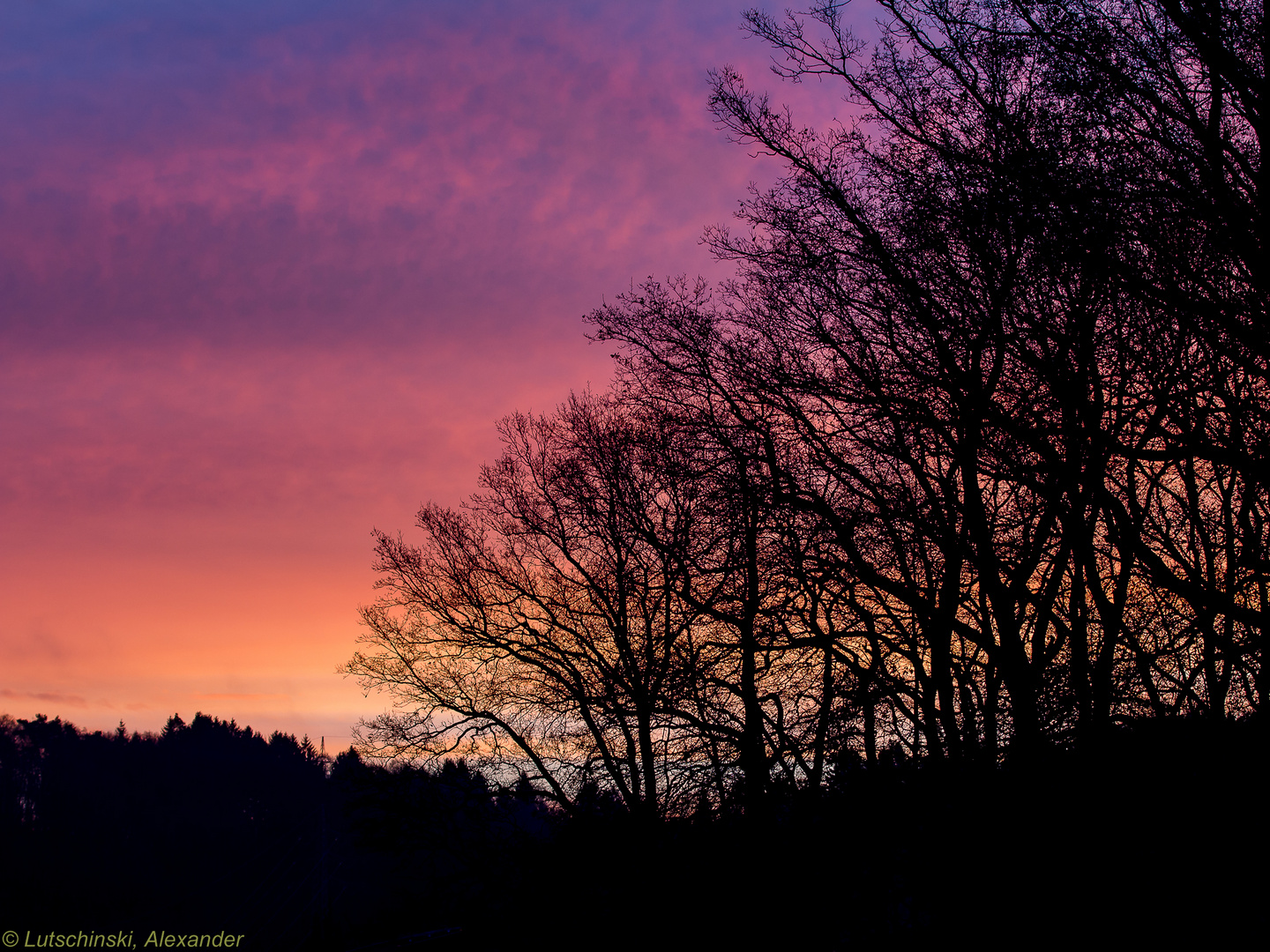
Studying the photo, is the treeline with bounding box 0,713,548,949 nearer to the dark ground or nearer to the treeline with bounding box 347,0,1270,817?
the dark ground

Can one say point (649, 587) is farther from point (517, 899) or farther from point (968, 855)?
point (968, 855)

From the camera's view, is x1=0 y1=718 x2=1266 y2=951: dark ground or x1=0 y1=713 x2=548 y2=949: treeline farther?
x1=0 y1=713 x2=548 y2=949: treeline

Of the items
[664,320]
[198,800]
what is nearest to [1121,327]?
[664,320]

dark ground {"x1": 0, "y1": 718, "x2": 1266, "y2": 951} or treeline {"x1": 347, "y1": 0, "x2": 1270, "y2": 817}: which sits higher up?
treeline {"x1": 347, "y1": 0, "x2": 1270, "y2": 817}

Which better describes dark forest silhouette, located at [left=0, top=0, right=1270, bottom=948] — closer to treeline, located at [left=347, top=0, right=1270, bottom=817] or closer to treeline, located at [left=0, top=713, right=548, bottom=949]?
treeline, located at [left=347, top=0, right=1270, bottom=817]

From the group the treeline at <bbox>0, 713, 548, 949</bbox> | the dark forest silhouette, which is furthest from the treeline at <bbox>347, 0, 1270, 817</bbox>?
the treeline at <bbox>0, 713, 548, 949</bbox>

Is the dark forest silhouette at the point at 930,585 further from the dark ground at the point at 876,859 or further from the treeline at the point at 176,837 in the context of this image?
the treeline at the point at 176,837

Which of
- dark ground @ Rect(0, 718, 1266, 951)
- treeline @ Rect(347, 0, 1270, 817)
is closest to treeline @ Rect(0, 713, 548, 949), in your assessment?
dark ground @ Rect(0, 718, 1266, 951)

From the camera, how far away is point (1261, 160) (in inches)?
317

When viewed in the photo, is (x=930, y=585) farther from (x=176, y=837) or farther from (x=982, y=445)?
(x=176, y=837)

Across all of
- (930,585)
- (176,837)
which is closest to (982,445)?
(930,585)

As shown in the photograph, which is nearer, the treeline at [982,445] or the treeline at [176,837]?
the treeline at [982,445]

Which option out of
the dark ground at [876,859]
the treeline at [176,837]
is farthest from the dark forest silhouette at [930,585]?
the treeline at [176,837]

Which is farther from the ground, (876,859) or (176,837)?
(876,859)
